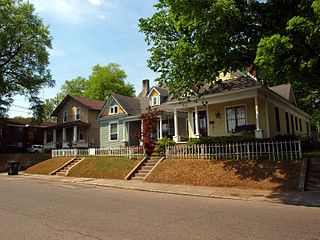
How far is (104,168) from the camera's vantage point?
67.0 ft

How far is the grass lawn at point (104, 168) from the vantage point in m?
19.1

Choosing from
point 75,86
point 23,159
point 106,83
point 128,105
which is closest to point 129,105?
point 128,105

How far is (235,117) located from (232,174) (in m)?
7.95

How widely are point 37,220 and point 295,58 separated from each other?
10.2m

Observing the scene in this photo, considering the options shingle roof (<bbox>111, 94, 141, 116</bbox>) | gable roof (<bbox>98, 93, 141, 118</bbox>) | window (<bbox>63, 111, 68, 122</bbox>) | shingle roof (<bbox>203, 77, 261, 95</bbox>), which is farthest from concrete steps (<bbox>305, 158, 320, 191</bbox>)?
window (<bbox>63, 111, 68, 122</bbox>)

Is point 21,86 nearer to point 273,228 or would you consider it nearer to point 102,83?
point 102,83

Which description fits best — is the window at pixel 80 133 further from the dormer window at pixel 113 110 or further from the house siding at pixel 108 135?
the dormer window at pixel 113 110

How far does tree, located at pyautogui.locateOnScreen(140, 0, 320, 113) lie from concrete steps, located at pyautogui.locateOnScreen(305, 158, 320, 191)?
3.56m

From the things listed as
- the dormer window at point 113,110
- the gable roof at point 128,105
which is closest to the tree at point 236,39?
the gable roof at point 128,105

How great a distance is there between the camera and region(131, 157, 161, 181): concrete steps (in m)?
17.7

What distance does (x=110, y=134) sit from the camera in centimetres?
3400

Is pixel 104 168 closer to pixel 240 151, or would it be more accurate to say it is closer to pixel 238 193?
pixel 240 151

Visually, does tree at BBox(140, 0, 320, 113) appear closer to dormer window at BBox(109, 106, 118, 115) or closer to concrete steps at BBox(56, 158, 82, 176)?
concrete steps at BBox(56, 158, 82, 176)

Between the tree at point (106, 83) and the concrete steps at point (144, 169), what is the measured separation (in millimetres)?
43509
